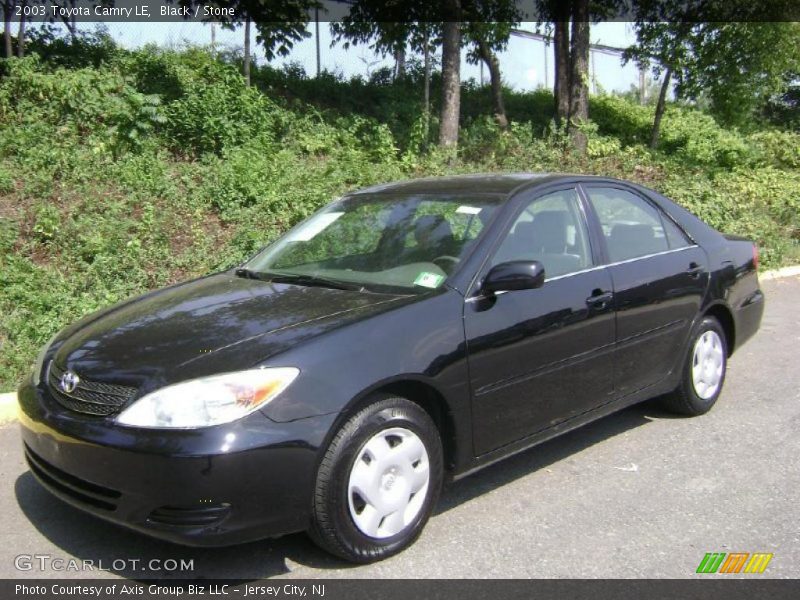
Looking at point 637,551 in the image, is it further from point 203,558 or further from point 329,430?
point 203,558

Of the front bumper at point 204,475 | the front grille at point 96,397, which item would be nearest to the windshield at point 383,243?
the front bumper at point 204,475

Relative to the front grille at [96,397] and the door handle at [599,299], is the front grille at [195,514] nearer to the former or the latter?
the front grille at [96,397]

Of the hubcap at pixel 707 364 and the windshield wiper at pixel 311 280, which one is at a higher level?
the windshield wiper at pixel 311 280

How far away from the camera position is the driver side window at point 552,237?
4.25 meters

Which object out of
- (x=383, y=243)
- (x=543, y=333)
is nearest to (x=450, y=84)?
(x=383, y=243)

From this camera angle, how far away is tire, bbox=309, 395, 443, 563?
10.7ft

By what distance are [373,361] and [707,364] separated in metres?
2.84

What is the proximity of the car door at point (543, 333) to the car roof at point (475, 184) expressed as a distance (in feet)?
0.41

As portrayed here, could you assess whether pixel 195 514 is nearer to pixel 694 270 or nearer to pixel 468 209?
pixel 468 209

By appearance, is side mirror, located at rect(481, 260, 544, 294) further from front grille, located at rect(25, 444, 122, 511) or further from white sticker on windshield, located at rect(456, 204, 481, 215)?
front grille, located at rect(25, 444, 122, 511)

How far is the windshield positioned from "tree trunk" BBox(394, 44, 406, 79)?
1142cm

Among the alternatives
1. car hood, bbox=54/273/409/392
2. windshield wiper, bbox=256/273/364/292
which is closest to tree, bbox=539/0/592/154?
windshield wiper, bbox=256/273/364/292

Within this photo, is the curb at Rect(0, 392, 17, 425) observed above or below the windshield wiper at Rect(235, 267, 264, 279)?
below

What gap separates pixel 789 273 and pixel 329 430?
9281 mm
